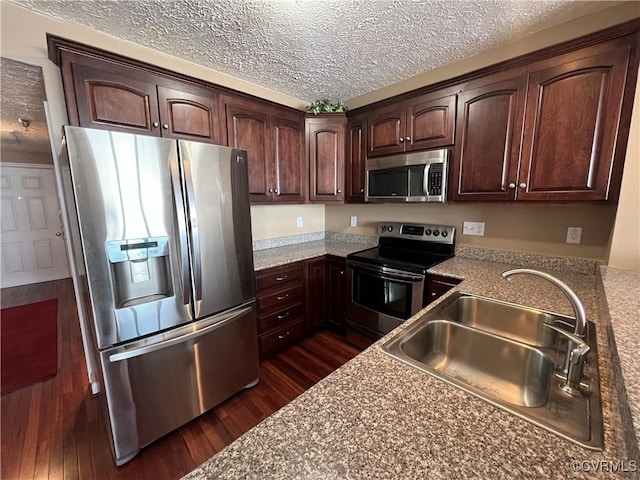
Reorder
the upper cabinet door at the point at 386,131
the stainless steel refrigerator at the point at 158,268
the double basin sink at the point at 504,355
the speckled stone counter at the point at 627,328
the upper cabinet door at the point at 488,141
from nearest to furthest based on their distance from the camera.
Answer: the speckled stone counter at the point at 627,328, the double basin sink at the point at 504,355, the stainless steel refrigerator at the point at 158,268, the upper cabinet door at the point at 488,141, the upper cabinet door at the point at 386,131

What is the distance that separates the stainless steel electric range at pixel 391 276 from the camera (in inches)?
78.8

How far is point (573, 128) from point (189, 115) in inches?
95.8

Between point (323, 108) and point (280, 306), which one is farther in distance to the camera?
point (323, 108)

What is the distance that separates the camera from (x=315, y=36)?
1.67 m

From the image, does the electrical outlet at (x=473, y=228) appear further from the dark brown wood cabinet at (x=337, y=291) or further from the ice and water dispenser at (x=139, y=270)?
the ice and water dispenser at (x=139, y=270)

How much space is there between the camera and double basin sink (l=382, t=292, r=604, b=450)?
0.72 meters

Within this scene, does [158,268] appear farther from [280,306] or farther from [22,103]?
[22,103]

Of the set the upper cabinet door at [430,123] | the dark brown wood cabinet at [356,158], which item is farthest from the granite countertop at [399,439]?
the dark brown wood cabinet at [356,158]

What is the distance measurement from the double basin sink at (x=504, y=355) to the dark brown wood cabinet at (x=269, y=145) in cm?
172

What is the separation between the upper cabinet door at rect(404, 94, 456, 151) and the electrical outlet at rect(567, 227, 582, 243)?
991 mm

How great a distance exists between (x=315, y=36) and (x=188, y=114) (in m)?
1.02

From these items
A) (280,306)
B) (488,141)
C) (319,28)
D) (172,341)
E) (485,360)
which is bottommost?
(280,306)

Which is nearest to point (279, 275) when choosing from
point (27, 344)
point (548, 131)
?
point (548, 131)

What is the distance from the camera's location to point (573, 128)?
1.50 meters
